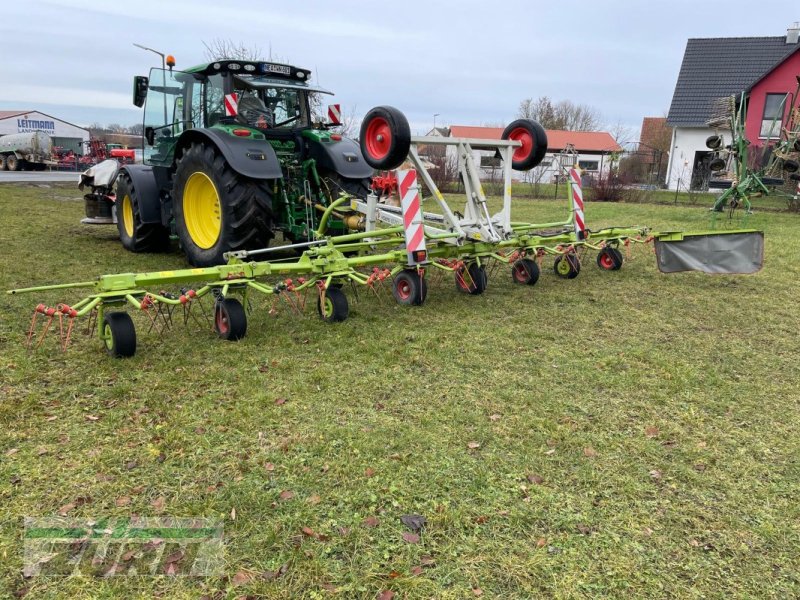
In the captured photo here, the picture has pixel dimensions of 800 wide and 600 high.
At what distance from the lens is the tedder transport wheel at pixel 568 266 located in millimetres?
6621

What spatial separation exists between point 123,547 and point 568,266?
547 centimetres

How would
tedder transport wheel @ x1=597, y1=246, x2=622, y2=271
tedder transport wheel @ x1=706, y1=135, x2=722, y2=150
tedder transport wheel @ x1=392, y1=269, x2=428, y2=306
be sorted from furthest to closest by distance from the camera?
tedder transport wheel @ x1=706, y1=135, x2=722, y2=150 → tedder transport wheel @ x1=597, y1=246, x2=622, y2=271 → tedder transport wheel @ x1=392, y1=269, x2=428, y2=306

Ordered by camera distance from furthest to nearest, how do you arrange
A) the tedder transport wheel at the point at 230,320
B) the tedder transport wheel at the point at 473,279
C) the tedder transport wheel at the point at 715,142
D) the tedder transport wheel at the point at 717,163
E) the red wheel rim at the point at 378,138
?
the tedder transport wheel at the point at 717,163, the tedder transport wheel at the point at 715,142, the tedder transport wheel at the point at 473,279, the red wheel rim at the point at 378,138, the tedder transport wheel at the point at 230,320

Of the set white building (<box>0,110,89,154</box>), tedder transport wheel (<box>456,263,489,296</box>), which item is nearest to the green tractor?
tedder transport wheel (<box>456,263,489,296</box>)

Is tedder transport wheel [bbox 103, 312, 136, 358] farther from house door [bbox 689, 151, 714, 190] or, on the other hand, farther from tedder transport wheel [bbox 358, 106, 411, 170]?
house door [bbox 689, 151, 714, 190]

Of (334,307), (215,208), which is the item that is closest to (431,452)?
(334,307)

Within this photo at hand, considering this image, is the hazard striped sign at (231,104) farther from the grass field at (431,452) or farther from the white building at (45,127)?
the white building at (45,127)

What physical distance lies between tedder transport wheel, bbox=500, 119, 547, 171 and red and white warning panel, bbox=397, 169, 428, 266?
1.55m

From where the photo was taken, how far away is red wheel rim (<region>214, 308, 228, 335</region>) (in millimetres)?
4362

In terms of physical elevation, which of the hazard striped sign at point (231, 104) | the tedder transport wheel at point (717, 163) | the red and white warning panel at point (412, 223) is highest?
the tedder transport wheel at point (717, 163)

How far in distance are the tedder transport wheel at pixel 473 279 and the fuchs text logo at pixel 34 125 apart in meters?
48.4

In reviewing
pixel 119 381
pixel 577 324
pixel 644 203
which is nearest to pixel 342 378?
pixel 119 381

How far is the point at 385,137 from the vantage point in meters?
5.01

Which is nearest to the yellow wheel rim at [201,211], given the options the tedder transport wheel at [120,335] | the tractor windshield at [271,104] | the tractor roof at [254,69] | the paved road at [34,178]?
the tractor windshield at [271,104]
